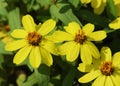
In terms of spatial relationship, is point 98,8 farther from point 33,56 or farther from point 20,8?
point 20,8

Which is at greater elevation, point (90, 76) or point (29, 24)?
point (29, 24)

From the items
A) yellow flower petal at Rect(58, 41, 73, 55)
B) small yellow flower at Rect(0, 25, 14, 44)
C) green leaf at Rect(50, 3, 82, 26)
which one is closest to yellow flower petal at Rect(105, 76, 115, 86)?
yellow flower petal at Rect(58, 41, 73, 55)

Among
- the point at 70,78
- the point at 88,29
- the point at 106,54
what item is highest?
the point at 88,29

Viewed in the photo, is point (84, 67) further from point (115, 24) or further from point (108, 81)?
point (115, 24)

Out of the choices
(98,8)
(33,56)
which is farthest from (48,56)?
(98,8)

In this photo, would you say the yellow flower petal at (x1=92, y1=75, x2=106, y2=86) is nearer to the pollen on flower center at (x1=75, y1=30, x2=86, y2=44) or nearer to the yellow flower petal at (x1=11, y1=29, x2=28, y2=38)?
the pollen on flower center at (x1=75, y1=30, x2=86, y2=44)

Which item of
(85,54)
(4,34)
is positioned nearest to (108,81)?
(85,54)

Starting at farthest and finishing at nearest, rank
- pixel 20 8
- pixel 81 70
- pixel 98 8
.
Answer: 1. pixel 20 8
2. pixel 98 8
3. pixel 81 70
